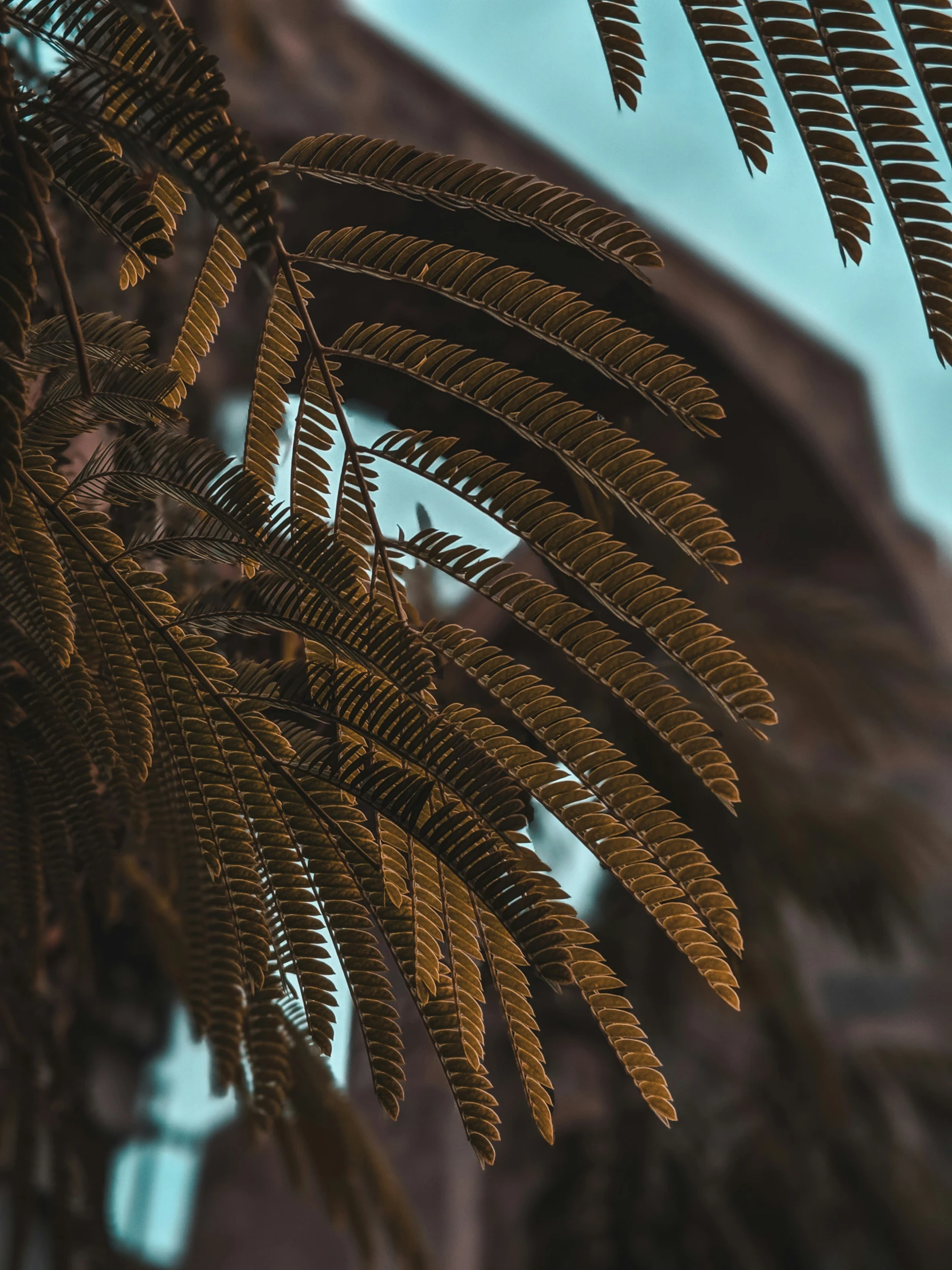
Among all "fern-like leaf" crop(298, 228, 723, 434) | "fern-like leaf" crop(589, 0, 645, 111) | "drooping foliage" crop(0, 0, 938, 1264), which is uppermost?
"fern-like leaf" crop(589, 0, 645, 111)

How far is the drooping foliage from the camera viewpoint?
29cm

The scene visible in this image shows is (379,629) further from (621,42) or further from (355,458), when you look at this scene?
(621,42)

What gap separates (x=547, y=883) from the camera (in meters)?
0.28

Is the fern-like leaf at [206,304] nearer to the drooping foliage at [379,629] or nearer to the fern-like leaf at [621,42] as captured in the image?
the drooping foliage at [379,629]

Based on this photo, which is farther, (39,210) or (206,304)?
(206,304)

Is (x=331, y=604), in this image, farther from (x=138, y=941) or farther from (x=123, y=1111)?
(x=123, y=1111)

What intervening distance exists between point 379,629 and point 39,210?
0.13 meters

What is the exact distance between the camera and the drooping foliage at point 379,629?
289 mm

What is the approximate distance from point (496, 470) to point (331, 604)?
7 centimetres

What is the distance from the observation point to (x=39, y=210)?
0.79 feet

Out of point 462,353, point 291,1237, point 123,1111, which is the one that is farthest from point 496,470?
point 291,1237

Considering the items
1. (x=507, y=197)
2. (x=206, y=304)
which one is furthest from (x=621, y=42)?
(x=206, y=304)

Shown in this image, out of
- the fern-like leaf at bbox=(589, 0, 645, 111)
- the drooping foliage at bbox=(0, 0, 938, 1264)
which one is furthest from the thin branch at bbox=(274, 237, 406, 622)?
the fern-like leaf at bbox=(589, 0, 645, 111)

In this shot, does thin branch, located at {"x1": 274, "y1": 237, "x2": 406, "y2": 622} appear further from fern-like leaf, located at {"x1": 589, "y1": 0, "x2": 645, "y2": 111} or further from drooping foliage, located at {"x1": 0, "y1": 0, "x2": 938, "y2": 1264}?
fern-like leaf, located at {"x1": 589, "y1": 0, "x2": 645, "y2": 111}
